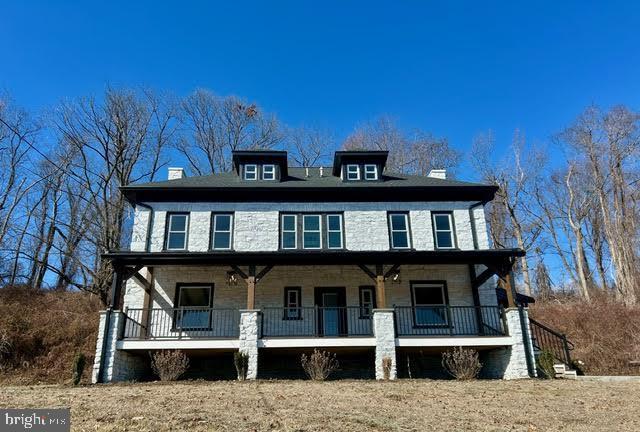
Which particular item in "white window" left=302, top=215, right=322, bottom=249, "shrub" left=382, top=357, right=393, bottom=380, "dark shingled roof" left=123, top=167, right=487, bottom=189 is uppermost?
"dark shingled roof" left=123, top=167, right=487, bottom=189

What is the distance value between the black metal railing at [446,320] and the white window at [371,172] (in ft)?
19.3

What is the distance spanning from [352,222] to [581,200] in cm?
2072

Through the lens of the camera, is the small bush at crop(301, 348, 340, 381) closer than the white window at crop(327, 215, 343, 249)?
Yes

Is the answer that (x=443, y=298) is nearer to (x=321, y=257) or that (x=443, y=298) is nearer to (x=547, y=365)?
(x=547, y=365)

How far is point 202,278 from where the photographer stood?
15.7 meters

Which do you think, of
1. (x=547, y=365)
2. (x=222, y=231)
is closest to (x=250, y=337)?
(x=222, y=231)

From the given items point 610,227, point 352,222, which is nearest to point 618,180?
point 610,227

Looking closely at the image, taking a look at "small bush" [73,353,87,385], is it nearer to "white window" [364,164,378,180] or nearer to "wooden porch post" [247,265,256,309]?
"wooden porch post" [247,265,256,309]

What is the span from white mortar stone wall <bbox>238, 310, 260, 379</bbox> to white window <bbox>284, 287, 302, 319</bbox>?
2430 millimetres

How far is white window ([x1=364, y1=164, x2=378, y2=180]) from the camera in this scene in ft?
59.6

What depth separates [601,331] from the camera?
1734 centimetres

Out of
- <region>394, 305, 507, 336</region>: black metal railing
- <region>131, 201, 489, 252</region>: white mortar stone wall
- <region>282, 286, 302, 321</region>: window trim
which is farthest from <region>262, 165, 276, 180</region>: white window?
<region>394, 305, 507, 336</region>: black metal railing

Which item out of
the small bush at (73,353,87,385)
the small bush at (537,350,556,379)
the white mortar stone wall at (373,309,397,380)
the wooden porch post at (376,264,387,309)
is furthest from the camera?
the wooden porch post at (376,264,387,309)

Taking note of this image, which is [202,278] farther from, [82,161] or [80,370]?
[82,161]
